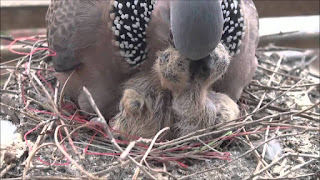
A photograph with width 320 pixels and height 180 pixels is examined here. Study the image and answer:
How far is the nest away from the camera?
110cm

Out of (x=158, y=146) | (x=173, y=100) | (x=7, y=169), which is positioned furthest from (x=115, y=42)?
(x=7, y=169)

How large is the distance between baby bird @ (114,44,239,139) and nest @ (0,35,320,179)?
40 mm

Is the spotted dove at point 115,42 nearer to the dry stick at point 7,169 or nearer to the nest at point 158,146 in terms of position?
the nest at point 158,146

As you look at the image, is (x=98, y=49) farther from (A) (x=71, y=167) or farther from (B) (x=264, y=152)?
(B) (x=264, y=152)

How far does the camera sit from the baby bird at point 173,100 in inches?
46.5

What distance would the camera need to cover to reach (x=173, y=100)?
128cm

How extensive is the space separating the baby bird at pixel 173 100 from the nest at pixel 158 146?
0.13ft

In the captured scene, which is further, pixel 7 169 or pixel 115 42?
pixel 115 42

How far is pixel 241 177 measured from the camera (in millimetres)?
1181

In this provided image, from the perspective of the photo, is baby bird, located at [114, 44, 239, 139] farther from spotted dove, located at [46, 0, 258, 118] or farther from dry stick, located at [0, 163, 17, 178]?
dry stick, located at [0, 163, 17, 178]

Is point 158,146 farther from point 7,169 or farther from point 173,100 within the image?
point 7,169

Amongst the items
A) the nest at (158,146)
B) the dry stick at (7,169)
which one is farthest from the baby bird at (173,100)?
the dry stick at (7,169)

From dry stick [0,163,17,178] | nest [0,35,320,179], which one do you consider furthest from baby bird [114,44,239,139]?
dry stick [0,163,17,178]

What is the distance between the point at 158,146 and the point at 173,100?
0.17 metres
